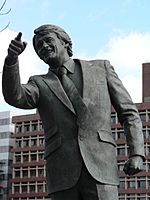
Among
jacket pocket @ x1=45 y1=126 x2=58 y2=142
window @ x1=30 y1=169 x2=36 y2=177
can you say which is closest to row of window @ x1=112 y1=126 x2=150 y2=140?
window @ x1=30 y1=169 x2=36 y2=177

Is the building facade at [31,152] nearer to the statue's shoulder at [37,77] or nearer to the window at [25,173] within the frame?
the window at [25,173]

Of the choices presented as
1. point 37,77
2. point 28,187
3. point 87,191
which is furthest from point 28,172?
point 87,191

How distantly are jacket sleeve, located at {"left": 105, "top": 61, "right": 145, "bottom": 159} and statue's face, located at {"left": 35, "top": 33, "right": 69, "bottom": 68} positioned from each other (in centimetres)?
41

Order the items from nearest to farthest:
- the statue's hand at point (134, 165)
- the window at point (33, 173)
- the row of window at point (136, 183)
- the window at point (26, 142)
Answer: the statue's hand at point (134, 165)
the row of window at point (136, 183)
the window at point (33, 173)
the window at point (26, 142)

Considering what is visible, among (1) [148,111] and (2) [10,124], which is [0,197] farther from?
(1) [148,111]

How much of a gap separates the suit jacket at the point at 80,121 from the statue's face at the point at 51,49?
0.15m

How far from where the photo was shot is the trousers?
3922 millimetres

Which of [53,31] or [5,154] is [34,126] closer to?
[5,154]

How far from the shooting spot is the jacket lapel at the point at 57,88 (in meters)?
4.12

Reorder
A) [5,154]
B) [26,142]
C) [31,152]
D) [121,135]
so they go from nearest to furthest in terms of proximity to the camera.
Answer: [121,135]
[31,152]
[26,142]
[5,154]

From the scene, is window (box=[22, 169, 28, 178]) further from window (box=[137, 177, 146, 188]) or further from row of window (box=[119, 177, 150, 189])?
window (box=[137, 177, 146, 188])

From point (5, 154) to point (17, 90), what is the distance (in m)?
72.0

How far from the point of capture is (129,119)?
417 centimetres

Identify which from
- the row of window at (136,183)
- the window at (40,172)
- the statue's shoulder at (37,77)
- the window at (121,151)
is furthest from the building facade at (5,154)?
the statue's shoulder at (37,77)
